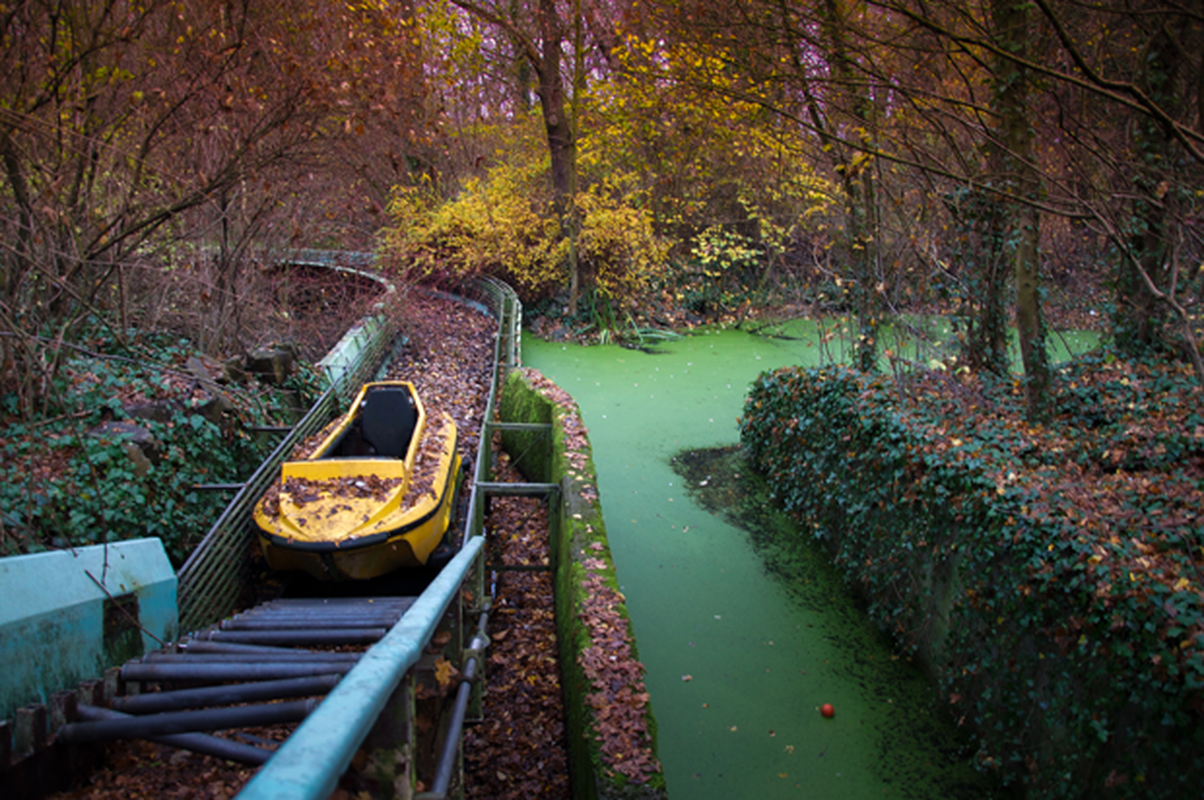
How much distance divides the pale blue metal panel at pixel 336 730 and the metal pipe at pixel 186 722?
654mm

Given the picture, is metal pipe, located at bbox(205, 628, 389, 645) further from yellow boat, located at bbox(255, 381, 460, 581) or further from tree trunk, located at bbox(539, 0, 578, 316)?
tree trunk, located at bbox(539, 0, 578, 316)

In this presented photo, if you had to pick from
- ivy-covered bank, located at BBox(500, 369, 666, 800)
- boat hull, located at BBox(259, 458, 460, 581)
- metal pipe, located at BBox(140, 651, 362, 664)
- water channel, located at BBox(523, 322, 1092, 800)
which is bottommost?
water channel, located at BBox(523, 322, 1092, 800)

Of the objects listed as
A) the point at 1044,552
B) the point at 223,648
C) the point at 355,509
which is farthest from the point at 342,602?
the point at 1044,552

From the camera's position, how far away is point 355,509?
19.6 feet

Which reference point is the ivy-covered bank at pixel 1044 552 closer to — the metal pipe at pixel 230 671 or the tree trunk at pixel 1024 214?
the tree trunk at pixel 1024 214

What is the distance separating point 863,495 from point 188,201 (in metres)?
6.18

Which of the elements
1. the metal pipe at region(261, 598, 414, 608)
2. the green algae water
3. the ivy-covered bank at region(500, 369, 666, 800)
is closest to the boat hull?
the metal pipe at region(261, 598, 414, 608)

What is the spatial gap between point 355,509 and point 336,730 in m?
5.27

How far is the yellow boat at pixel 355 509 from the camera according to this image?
5.69 m

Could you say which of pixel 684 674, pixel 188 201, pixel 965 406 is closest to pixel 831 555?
pixel 965 406

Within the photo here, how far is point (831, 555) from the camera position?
7371mm

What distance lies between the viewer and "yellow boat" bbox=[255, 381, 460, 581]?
18.7ft

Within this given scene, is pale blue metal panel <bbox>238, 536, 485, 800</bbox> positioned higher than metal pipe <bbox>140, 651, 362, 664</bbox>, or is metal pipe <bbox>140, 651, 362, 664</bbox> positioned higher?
pale blue metal panel <bbox>238, 536, 485, 800</bbox>

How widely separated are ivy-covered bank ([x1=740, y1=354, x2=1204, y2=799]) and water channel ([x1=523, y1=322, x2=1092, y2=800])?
32 centimetres
